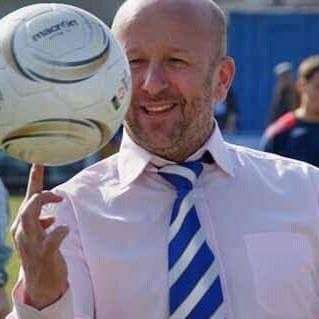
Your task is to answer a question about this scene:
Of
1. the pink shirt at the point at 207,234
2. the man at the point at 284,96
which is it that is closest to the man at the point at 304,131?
the pink shirt at the point at 207,234

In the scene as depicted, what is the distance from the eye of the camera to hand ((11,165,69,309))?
3.73m

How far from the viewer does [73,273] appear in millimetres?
4105

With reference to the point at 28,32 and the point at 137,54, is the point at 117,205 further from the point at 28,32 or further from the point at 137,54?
the point at 28,32

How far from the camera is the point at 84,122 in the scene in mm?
3691

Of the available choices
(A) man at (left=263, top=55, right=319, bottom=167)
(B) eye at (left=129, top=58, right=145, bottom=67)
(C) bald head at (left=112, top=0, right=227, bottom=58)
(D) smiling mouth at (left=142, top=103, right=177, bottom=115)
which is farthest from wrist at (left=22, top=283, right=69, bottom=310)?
(A) man at (left=263, top=55, right=319, bottom=167)

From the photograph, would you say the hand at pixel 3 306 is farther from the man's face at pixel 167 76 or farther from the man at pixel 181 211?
the man's face at pixel 167 76

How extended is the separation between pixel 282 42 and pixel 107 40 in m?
23.4

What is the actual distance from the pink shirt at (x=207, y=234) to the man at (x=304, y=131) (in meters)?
5.70

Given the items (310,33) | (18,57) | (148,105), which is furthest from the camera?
(310,33)

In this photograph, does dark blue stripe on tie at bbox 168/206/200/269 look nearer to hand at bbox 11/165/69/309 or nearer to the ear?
the ear

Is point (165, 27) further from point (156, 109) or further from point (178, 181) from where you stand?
point (178, 181)

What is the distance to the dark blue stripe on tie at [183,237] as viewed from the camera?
165 inches

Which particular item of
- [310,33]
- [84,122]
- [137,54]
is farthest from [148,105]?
[310,33]

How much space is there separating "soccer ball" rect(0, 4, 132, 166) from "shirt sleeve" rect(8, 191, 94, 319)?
0.39m
